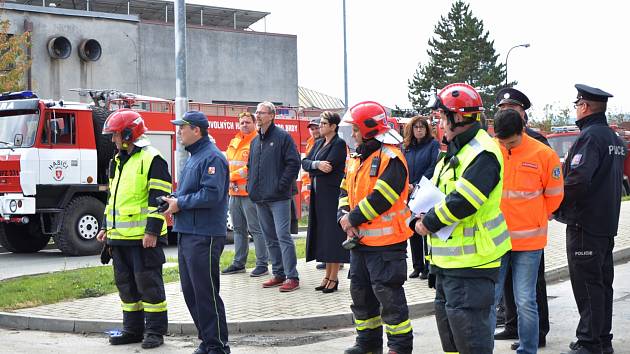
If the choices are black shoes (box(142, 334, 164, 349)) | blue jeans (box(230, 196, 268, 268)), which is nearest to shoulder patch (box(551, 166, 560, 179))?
black shoes (box(142, 334, 164, 349))

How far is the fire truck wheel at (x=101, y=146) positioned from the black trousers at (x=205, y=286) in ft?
29.6

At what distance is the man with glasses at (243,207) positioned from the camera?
10.3m

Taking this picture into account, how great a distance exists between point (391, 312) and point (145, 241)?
2203mm

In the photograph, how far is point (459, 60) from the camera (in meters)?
Result: 70.2

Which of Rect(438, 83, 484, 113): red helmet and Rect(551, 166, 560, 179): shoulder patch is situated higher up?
Rect(438, 83, 484, 113): red helmet

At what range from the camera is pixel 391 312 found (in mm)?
6188

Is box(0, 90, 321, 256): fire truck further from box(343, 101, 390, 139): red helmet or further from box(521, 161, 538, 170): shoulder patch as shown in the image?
box(521, 161, 538, 170): shoulder patch

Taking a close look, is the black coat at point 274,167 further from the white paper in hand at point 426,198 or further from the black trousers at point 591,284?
the white paper in hand at point 426,198

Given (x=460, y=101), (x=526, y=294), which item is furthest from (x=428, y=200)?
(x=526, y=294)

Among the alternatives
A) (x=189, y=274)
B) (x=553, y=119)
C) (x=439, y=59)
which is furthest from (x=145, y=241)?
(x=439, y=59)

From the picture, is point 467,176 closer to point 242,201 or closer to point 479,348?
point 479,348

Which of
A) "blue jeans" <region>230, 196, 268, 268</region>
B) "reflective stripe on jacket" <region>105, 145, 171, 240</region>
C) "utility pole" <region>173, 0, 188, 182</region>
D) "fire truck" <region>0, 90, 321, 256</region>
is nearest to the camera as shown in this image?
"reflective stripe on jacket" <region>105, 145, 171, 240</region>

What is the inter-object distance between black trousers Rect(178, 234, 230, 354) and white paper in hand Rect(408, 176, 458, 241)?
6.94 feet

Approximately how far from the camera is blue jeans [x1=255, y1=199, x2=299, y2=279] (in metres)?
9.48
